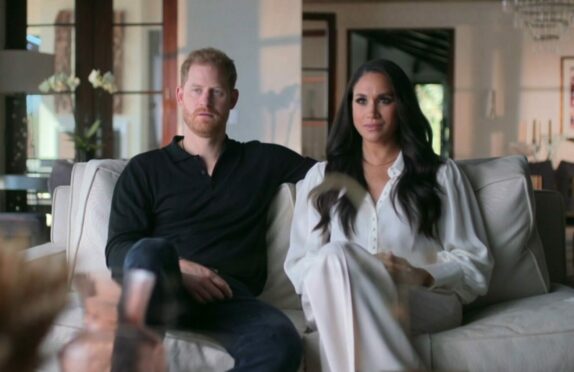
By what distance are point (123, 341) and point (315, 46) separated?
320 inches

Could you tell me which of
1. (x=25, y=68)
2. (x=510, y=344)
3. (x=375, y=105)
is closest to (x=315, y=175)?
(x=375, y=105)

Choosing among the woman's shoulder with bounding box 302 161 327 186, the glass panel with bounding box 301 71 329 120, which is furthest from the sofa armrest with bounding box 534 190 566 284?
the glass panel with bounding box 301 71 329 120

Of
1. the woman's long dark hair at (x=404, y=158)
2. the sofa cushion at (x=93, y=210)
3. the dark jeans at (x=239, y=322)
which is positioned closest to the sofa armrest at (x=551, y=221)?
the woman's long dark hair at (x=404, y=158)

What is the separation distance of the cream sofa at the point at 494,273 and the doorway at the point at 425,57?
17.4ft

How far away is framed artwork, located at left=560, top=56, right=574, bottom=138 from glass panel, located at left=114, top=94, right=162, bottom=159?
542 cm

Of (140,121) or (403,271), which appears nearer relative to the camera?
(403,271)

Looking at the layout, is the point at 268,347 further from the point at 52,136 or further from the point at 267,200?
the point at 52,136

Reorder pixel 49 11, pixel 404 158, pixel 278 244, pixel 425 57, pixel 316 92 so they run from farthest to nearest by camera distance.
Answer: pixel 425 57, pixel 316 92, pixel 49 11, pixel 278 244, pixel 404 158

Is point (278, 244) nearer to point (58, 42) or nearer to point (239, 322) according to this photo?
point (239, 322)

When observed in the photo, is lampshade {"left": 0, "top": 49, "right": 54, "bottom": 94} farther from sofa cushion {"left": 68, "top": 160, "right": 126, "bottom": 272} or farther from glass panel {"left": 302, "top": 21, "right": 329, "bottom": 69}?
glass panel {"left": 302, "top": 21, "right": 329, "bottom": 69}

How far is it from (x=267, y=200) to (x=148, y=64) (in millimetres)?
4254

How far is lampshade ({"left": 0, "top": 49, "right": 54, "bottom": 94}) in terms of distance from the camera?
526 cm

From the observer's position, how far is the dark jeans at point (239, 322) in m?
1.63

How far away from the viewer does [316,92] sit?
8492mm
